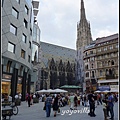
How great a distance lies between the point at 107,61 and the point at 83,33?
54.2 meters

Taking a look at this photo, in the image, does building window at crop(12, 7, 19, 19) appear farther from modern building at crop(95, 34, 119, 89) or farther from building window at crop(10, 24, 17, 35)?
modern building at crop(95, 34, 119, 89)

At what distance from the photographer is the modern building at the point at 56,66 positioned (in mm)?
87644

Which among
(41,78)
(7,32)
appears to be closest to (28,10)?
(7,32)

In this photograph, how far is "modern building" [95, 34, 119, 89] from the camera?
1793 inches

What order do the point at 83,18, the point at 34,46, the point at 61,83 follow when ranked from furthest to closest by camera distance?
the point at 83,18 < the point at 61,83 < the point at 34,46

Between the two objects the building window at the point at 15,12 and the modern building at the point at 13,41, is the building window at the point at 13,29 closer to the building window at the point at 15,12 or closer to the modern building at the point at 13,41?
the modern building at the point at 13,41

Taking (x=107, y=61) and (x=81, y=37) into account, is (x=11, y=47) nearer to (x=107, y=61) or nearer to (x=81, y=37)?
(x=107, y=61)

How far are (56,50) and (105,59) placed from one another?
59264mm

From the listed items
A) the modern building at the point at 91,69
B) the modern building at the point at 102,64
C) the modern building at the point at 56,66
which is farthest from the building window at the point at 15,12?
the modern building at the point at 56,66

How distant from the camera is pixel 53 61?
324ft

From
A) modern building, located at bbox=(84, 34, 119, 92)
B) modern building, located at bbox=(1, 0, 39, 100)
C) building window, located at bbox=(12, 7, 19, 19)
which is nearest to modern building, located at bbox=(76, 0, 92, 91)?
modern building, located at bbox=(84, 34, 119, 92)

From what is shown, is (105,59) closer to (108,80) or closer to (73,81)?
(108,80)

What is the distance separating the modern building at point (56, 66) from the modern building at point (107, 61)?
4067cm

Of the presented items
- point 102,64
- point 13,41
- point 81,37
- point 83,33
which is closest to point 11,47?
point 13,41
